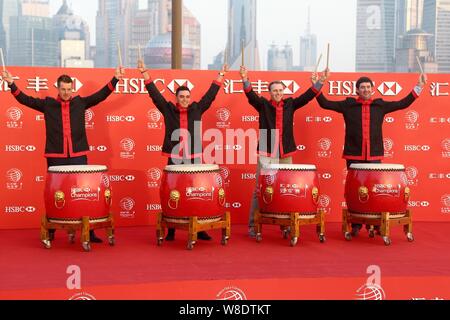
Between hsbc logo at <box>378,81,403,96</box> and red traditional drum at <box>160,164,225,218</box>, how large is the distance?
7.38 feet

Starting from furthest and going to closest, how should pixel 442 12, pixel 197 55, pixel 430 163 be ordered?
pixel 442 12 < pixel 197 55 < pixel 430 163

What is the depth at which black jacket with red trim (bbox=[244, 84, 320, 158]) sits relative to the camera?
209 inches

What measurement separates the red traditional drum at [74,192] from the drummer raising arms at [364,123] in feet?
6.54

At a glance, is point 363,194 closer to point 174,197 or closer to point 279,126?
point 279,126

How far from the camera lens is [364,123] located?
5336 mm

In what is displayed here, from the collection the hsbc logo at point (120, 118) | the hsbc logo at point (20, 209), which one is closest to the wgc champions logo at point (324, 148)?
the hsbc logo at point (120, 118)

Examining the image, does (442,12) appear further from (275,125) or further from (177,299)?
(177,299)

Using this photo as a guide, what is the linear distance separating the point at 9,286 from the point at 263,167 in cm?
228

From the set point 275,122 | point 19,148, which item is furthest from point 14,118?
point 275,122

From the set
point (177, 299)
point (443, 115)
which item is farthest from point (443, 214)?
point (177, 299)

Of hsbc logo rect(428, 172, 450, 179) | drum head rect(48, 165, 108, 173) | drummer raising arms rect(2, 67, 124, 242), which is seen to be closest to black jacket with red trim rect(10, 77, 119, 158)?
drummer raising arms rect(2, 67, 124, 242)

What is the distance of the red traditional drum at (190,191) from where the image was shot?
4.78 metres

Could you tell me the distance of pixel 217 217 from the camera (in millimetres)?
4930

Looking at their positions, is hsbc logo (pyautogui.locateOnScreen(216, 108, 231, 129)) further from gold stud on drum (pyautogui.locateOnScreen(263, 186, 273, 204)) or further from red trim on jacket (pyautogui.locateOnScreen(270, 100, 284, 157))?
gold stud on drum (pyautogui.locateOnScreen(263, 186, 273, 204))
